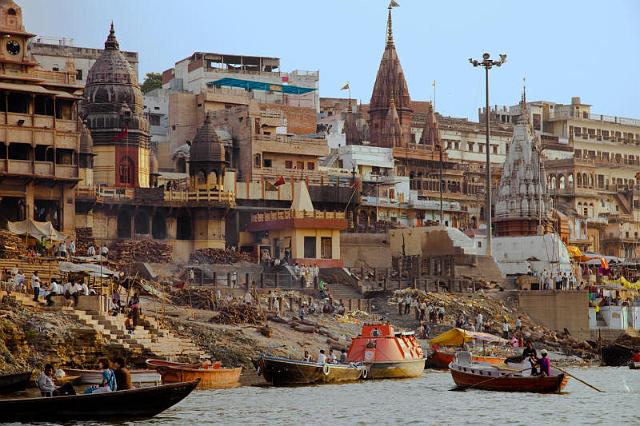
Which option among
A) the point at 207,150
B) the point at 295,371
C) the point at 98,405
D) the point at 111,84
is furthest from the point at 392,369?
the point at 111,84

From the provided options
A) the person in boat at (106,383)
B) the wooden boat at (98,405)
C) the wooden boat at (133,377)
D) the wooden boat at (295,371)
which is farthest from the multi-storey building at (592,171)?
the person in boat at (106,383)

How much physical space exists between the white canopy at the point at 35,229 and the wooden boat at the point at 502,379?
2013cm

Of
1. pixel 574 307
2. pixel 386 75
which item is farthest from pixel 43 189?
pixel 386 75

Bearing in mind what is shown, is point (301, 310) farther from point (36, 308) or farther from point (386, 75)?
point (386, 75)

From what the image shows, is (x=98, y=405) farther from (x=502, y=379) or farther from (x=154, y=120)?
(x=154, y=120)

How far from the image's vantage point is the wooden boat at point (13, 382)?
38.3m

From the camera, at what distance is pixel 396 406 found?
40.4 metres

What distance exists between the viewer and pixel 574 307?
71.6m

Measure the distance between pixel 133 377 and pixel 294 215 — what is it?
111 ft

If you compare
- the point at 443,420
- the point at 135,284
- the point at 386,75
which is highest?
the point at 386,75

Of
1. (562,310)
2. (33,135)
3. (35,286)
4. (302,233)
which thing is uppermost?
(33,135)

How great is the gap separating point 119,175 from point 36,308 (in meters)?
30.2

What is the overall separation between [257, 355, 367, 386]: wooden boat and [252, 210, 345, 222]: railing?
26496mm

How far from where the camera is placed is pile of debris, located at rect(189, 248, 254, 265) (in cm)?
6940
